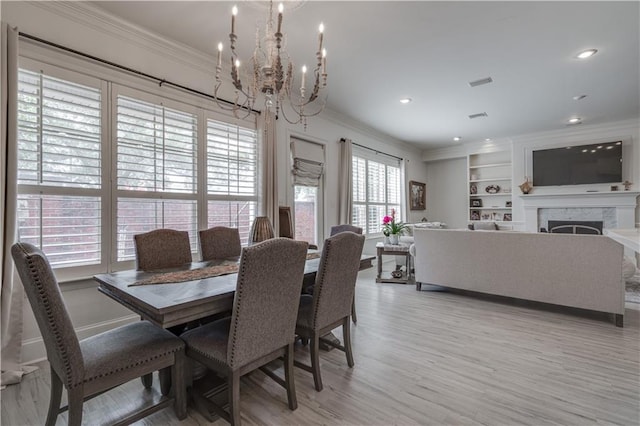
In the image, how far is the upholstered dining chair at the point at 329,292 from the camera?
194 cm

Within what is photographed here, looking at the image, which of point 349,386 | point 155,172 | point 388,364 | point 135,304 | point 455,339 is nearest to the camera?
point 135,304

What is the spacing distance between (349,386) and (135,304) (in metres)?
1.42

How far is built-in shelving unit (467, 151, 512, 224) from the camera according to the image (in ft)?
24.2

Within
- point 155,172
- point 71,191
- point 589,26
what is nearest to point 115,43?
point 155,172

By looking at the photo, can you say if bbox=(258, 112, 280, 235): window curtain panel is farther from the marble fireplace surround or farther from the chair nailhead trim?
the marble fireplace surround

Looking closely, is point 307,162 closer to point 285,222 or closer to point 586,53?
point 285,222

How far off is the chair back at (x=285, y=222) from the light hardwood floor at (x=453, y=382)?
1590mm

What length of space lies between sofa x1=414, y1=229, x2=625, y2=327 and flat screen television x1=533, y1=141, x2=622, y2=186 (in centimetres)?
412

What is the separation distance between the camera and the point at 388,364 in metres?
2.31

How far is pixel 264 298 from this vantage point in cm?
156

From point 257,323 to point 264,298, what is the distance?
0.45 feet

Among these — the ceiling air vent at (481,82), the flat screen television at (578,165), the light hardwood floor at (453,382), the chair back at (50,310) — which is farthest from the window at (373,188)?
the chair back at (50,310)

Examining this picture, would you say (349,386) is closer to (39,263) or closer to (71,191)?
(39,263)

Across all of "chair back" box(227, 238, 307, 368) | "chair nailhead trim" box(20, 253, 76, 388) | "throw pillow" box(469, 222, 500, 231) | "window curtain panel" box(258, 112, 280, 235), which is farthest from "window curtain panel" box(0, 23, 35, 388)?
"throw pillow" box(469, 222, 500, 231)
